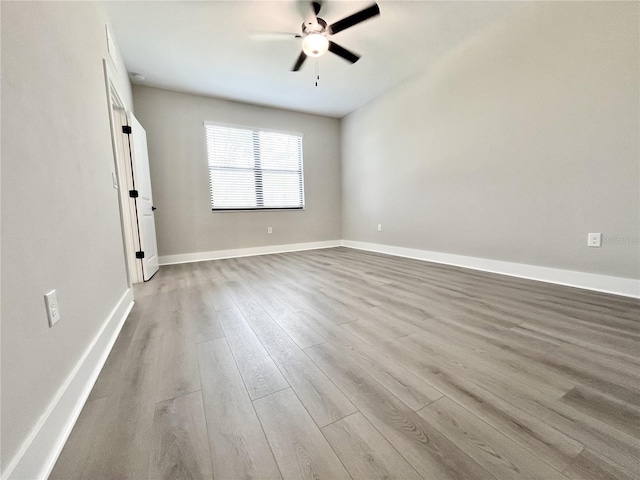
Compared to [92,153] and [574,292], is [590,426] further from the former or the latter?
[92,153]

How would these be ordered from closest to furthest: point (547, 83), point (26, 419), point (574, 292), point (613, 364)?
point (26, 419) → point (613, 364) → point (574, 292) → point (547, 83)

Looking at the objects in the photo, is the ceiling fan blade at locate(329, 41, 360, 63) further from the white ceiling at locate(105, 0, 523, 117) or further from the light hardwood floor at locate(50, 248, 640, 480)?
the light hardwood floor at locate(50, 248, 640, 480)

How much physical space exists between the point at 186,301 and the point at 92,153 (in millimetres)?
1245

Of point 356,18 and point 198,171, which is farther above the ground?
point 356,18

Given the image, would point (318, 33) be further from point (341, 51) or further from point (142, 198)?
→ point (142, 198)

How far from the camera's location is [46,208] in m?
0.91

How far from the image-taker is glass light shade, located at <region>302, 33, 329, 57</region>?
2307mm

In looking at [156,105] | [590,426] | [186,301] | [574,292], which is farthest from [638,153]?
[156,105]

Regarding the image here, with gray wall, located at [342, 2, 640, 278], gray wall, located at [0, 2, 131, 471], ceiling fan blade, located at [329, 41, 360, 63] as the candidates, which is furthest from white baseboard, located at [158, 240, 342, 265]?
ceiling fan blade, located at [329, 41, 360, 63]

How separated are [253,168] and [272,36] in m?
2.13

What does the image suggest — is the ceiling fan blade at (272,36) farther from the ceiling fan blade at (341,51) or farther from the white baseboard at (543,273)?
the white baseboard at (543,273)

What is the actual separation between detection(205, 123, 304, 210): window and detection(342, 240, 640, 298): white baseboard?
2.50 meters

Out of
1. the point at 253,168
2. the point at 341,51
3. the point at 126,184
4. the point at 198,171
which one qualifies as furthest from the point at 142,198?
the point at 341,51

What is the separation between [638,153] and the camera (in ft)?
6.11
